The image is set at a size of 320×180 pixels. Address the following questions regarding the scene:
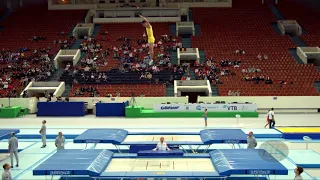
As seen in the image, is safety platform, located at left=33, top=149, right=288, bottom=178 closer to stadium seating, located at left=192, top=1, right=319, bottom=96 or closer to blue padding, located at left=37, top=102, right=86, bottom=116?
blue padding, located at left=37, top=102, right=86, bottom=116

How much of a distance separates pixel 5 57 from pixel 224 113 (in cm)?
2549

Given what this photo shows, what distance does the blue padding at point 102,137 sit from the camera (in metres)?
16.3

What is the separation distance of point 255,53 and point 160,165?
31879 millimetres

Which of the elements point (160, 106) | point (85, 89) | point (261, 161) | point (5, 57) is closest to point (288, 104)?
point (160, 106)

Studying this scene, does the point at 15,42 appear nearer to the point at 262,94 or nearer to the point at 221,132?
the point at 262,94

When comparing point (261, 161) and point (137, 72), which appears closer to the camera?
point (261, 161)

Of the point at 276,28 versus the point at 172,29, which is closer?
the point at 276,28

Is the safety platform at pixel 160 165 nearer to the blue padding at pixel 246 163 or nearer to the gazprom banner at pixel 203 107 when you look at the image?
the blue padding at pixel 246 163

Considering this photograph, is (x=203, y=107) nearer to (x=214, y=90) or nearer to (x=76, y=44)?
(x=214, y=90)

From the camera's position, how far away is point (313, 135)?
2059cm

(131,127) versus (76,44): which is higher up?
(76,44)

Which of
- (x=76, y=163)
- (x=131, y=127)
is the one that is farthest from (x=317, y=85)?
(x=76, y=163)

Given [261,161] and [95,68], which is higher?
[95,68]

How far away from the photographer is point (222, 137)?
16469 mm
